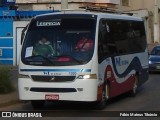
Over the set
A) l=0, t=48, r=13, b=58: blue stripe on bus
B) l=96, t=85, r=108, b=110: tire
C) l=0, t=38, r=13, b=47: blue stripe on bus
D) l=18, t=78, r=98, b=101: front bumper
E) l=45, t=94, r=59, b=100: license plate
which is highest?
l=18, t=78, r=98, b=101: front bumper

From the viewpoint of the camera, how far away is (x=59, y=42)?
1407 centimetres

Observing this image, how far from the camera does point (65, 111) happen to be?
561 inches

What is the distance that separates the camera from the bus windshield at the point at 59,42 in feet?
45.2

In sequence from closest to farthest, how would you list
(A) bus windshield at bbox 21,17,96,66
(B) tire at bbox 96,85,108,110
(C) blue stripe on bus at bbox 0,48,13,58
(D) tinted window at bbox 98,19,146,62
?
(A) bus windshield at bbox 21,17,96,66, (B) tire at bbox 96,85,108,110, (D) tinted window at bbox 98,19,146,62, (C) blue stripe on bus at bbox 0,48,13,58

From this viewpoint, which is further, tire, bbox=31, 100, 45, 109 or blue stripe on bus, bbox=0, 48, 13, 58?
blue stripe on bus, bbox=0, 48, 13, 58

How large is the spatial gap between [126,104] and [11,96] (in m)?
3.63

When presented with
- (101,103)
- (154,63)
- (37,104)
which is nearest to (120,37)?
(101,103)

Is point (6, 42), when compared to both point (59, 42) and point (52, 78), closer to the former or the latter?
point (59, 42)

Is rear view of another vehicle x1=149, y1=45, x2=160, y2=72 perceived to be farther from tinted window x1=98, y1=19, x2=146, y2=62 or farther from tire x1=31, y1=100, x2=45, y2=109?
tire x1=31, y1=100, x2=45, y2=109

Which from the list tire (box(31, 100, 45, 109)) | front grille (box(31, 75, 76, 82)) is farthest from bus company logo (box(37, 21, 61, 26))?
tire (box(31, 100, 45, 109))

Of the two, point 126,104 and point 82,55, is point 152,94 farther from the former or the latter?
point 82,55

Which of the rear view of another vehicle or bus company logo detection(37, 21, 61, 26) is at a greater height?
bus company logo detection(37, 21, 61, 26)

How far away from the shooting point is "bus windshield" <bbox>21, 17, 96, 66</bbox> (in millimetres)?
13789

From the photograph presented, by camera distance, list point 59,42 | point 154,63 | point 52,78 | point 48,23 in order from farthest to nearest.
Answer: point 154,63, point 48,23, point 59,42, point 52,78
